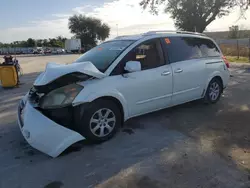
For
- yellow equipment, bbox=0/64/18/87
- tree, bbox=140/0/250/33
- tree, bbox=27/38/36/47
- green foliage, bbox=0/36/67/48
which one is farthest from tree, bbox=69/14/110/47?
yellow equipment, bbox=0/64/18/87

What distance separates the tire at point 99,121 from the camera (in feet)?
12.3

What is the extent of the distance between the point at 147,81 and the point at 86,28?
213 feet

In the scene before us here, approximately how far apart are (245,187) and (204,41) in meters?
3.86

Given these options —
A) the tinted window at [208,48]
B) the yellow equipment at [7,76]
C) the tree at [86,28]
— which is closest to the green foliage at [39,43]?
the tree at [86,28]

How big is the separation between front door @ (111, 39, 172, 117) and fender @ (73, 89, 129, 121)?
3.0 inches

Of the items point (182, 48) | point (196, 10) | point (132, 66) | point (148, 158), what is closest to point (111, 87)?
point (132, 66)

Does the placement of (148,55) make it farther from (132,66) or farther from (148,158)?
(148,158)

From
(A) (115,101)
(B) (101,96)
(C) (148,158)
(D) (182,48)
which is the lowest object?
(C) (148,158)

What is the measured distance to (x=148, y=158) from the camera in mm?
3463

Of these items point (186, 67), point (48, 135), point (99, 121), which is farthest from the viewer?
point (186, 67)

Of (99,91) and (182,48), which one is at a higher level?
(182,48)

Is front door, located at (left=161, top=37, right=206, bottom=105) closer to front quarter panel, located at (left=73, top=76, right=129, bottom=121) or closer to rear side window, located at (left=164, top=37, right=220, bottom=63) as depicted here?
rear side window, located at (left=164, top=37, right=220, bottom=63)

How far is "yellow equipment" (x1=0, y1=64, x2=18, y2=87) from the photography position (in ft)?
31.1

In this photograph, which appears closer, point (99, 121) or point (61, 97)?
point (61, 97)
